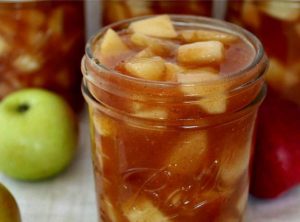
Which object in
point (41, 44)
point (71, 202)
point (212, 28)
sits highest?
point (212, 28)

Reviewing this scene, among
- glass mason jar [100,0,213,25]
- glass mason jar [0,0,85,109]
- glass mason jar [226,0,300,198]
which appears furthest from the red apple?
glass mason jar [0,0,85,109]

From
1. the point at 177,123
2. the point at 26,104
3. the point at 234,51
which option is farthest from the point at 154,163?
the point at 26,104

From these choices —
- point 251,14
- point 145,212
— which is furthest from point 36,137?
point 251,14

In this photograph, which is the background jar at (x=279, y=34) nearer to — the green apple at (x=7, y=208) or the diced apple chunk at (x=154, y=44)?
the diced apple chunk at (x=154, y=44)

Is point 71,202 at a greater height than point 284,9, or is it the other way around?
point 284,9

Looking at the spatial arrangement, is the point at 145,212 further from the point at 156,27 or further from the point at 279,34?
the point at 279,34

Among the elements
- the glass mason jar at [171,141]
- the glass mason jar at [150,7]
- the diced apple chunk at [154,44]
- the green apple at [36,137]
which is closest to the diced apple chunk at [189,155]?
the glass mason jar at [171,141]
